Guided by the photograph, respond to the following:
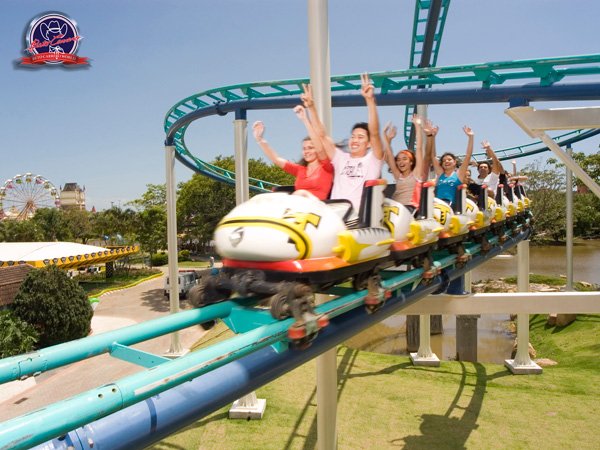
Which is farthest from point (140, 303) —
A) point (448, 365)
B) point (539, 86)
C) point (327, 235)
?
point (327, 235)

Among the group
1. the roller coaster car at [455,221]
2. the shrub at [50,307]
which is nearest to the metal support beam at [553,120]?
the roller coaster car at [455,221]

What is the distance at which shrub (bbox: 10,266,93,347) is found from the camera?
11.6m

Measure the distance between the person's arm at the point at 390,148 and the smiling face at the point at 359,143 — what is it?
190 millimetres

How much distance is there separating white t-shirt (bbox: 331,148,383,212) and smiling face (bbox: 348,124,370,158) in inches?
1.4

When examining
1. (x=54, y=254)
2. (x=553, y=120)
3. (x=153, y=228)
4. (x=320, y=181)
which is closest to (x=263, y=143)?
(x=320, y=181)

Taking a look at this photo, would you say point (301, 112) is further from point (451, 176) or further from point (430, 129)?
point (451, 176)

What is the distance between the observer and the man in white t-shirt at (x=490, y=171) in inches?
230

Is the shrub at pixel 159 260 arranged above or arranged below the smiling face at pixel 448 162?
below

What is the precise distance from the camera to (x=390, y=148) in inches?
136

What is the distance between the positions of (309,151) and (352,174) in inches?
12.8

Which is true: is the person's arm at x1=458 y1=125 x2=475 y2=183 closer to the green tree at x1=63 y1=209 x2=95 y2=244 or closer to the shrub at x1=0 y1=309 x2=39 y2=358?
the shrub at x1=0 y1=309 x2=39 y2=358

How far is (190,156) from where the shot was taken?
12.4m

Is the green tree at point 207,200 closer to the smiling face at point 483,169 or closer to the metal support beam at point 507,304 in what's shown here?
the smiling face at point 483,169

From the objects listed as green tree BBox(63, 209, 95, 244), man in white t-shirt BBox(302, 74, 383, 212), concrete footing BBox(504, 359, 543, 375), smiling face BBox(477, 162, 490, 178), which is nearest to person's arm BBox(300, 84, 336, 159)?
man in white t-shirt BBox(302, 74, 383, 212)
